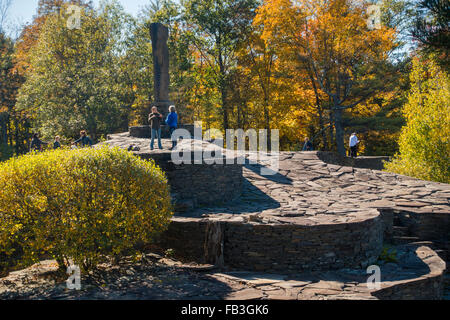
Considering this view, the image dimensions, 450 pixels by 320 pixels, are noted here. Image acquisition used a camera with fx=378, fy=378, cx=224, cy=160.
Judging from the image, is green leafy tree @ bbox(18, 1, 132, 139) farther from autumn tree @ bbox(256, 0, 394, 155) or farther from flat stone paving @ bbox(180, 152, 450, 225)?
flat stone paving @ bbox(180, 152, 450, 225)

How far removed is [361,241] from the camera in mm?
7613

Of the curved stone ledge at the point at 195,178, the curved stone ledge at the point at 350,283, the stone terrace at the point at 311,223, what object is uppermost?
the curved stone ledge at the point at 195,178

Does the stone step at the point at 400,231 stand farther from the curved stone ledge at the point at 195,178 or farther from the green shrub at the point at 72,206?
the green shrub at the point at 72,206

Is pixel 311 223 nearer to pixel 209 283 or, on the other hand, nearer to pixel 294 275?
pixel 294 275

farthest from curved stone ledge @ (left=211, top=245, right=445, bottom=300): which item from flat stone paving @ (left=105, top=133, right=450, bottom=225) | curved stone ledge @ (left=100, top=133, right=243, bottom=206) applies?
curved stone ledge @ (left=100, top=133, right=243, bottom=206)

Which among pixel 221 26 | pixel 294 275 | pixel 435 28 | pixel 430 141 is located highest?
pixel 221 26

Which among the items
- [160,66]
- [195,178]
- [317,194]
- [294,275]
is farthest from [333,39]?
[294,275]

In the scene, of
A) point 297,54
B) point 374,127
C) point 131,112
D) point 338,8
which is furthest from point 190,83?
point 374,127

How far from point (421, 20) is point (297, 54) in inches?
389

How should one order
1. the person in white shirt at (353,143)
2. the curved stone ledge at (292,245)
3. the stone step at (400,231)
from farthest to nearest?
the person in white shirt at (353,143) → the stone step at (400,231) → the curved stone ledge at (292,245)

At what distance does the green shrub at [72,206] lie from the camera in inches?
251

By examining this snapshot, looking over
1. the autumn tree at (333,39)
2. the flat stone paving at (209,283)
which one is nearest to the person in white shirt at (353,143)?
the autumn tree at (333,39)

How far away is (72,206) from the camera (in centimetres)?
649

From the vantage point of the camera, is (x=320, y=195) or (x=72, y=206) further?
(x=320, y=195)
